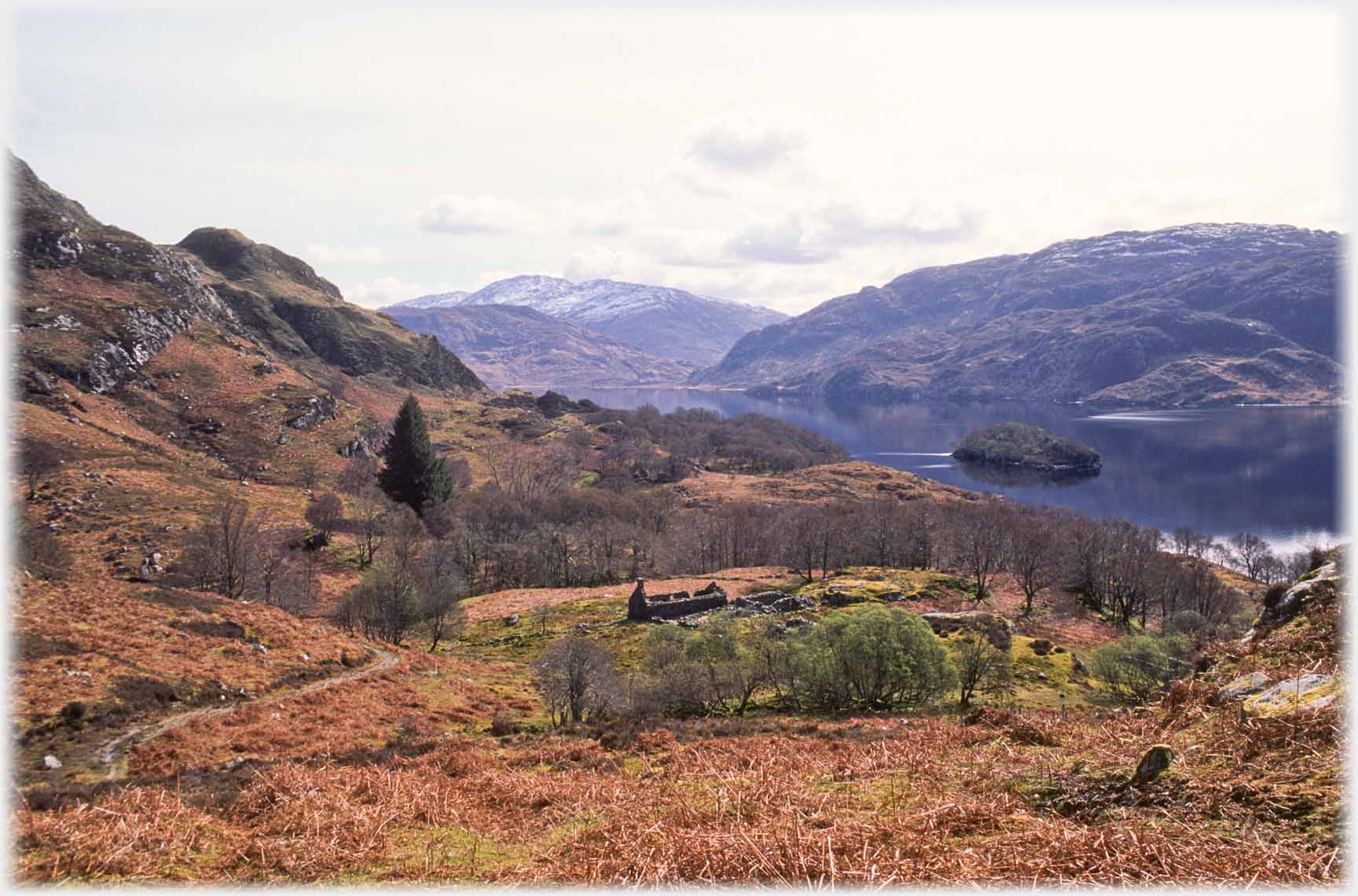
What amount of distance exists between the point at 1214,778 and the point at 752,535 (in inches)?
3527

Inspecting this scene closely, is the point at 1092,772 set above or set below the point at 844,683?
above

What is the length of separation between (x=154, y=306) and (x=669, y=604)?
102 m

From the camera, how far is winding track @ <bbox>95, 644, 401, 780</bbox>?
1464 centimetres

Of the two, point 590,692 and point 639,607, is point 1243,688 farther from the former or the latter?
point 639,607

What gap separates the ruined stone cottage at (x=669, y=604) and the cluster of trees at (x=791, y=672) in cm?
2124

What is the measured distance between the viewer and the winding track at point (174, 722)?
14641 millimetres

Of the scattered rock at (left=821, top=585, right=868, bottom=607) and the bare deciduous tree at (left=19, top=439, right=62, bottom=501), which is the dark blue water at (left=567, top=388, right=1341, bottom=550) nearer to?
the scattered rock at (left=821, top=585, right=868, bottom=607)

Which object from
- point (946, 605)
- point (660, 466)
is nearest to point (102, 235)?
point (660, 466)

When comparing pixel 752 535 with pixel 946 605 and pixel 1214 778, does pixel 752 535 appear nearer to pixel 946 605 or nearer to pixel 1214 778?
pixel 946 605

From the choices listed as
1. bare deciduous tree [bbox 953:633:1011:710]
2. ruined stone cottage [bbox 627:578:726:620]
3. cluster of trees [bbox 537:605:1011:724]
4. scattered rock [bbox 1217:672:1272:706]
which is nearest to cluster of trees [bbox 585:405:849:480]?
ruined stone cottage [bbox 627:578:726:620]

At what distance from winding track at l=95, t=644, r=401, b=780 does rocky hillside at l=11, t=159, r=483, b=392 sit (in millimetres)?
78266

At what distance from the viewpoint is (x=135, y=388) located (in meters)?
91.8

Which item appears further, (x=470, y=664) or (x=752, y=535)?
(x=752, y=535)

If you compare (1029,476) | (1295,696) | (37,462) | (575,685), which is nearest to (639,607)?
(575,685)
